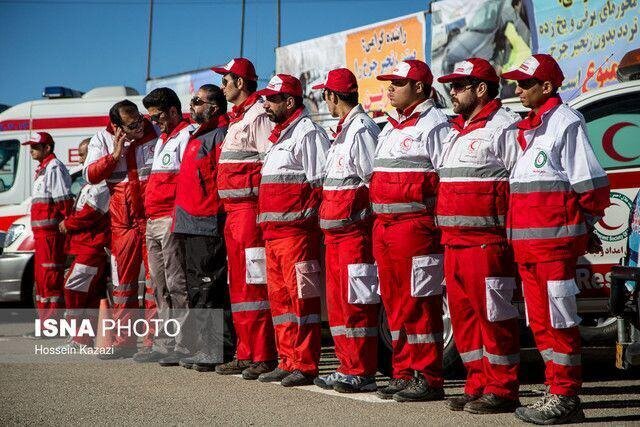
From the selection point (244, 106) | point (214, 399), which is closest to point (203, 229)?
point (244, 106)

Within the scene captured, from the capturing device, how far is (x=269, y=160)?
8.20 m

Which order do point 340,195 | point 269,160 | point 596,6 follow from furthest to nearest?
point 596,6
point 269,160
point 340,195

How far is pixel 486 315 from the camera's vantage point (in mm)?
6699

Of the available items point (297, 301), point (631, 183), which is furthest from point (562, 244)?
point (297, 301)

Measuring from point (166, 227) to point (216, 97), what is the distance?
Result: 3.85 feet

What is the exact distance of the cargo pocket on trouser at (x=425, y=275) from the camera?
7168 millimetres

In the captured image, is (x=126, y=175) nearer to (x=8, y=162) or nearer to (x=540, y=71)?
(x=540, y=71)

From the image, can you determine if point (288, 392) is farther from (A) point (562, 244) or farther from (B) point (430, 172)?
(A) point (562, 244)

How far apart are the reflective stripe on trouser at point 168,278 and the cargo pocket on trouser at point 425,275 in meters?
2.74

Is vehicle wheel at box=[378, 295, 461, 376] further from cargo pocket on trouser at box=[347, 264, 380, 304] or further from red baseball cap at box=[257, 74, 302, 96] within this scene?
red baseball cap at box=[257, 74, 302, 96]

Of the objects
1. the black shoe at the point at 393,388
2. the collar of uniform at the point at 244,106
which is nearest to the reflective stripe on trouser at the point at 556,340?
the black shoe at the point at 393,388

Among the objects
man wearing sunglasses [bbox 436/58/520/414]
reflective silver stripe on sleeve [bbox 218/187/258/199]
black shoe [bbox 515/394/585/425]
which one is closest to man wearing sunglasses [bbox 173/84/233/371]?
reflective silver stripe on sleeve [bbox 218/187/258/199]

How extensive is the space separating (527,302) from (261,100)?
3229mm

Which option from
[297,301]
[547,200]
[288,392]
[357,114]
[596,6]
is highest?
[596,6]
